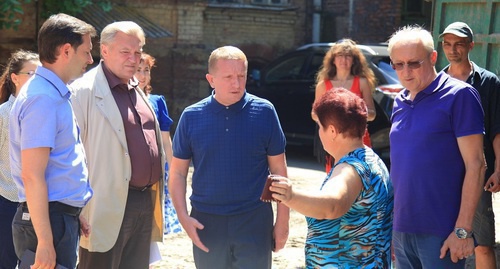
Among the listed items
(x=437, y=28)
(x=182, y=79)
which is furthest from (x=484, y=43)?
(x=182, y=79)

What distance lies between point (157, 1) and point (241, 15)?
208 centimetres

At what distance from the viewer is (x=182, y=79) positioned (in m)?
16.4

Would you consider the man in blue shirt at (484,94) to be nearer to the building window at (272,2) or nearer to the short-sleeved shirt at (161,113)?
the short-sleeved shirt at (161,113)

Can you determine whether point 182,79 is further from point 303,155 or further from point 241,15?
point 303,155

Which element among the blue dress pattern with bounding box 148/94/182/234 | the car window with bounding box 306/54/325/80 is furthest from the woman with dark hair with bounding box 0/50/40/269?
the car window with bounding box 306/54/325/80

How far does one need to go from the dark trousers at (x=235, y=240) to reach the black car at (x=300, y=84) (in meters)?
6.85

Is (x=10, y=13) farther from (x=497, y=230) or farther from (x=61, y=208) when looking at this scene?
(x=61, y=208)

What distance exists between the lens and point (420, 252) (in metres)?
4.26

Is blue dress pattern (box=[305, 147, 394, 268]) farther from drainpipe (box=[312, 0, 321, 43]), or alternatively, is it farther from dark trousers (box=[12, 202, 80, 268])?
drainpipe (box=[312, 0, 321, 43])

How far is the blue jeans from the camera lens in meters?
4.19

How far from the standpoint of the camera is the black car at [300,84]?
11641mm

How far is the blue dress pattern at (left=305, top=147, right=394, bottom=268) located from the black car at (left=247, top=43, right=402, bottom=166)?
25.5 feet

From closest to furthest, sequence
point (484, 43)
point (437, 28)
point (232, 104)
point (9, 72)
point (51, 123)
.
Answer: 1. point (51, 123)
2. point (232, 104)
3. point (9, 72)
4. point (484, 43)
5. point (437, 28)

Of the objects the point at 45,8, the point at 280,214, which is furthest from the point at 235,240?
the point at 45,8
